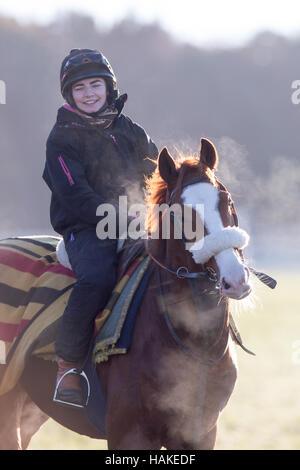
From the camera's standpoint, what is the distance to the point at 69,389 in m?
4.80

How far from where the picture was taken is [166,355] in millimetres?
4457

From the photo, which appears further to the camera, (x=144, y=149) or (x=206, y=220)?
(x=144, y=149)

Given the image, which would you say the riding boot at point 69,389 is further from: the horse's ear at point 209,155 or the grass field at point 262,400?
the horse's ear at point 209,155

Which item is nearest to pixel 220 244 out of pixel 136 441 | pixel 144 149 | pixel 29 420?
pixel 136 441

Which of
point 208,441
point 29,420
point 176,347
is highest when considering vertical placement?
point 176,347

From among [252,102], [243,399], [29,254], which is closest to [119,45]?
[252,102]

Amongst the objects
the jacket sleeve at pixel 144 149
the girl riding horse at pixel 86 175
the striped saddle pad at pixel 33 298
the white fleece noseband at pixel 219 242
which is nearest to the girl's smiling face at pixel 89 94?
the girl riding horse at pixel 86 175

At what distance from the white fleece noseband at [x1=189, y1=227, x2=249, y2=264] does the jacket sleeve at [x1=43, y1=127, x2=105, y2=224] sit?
→ 4.10ft

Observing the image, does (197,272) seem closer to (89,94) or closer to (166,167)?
(166,167)

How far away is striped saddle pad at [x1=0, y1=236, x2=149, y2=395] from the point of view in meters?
4.82

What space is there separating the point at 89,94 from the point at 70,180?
847 millimetres

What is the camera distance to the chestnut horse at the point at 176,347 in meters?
4.38

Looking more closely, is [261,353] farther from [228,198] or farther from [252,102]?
[252,102]

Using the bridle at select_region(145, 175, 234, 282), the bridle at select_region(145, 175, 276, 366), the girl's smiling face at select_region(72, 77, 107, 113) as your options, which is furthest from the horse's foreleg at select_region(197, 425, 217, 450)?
the girl's smiling face at select_region(72, 77, 107, 113)
